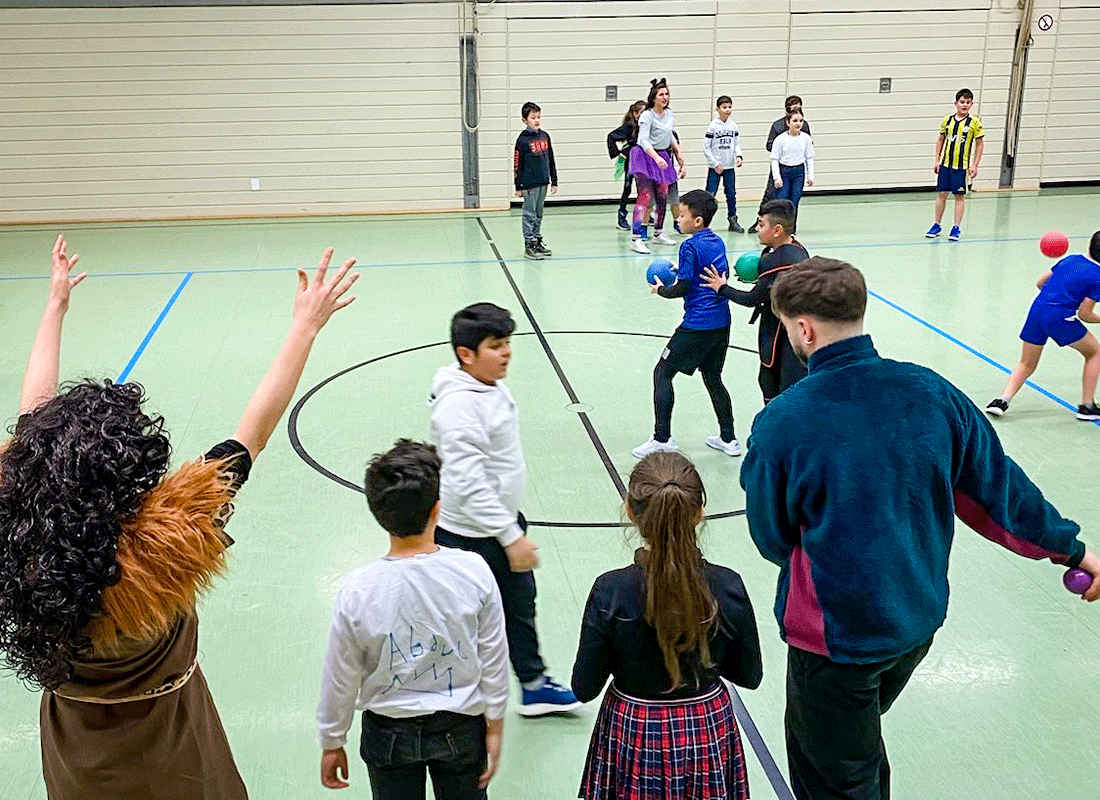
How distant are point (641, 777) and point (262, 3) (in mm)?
14714

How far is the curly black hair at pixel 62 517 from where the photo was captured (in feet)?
5.49

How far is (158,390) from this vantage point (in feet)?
24.6

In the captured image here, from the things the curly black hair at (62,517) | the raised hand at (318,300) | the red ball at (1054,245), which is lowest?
the red ball at (1054,245)

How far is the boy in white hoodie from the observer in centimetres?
335

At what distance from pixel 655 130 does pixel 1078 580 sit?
10797 millimetres

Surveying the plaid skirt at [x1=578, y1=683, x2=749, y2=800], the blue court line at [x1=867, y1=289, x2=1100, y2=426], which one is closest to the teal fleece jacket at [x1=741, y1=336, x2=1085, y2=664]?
the plaid skirt at [x1=578, y1=683, x2=749, y2=800]

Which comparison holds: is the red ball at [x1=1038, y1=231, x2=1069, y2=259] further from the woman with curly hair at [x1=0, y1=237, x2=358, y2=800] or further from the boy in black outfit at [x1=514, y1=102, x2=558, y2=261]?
the boy in black outfit at [x1=514, y1=102, x2=558, y2=261]

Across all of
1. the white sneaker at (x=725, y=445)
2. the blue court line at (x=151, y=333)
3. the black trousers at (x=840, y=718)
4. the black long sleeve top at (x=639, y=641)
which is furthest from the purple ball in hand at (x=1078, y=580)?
the blue court line at (x=151, y=333)

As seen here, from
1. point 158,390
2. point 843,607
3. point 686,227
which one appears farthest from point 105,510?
point 158,390

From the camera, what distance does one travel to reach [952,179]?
1284 cm

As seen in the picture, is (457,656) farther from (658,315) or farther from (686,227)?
(658,315)

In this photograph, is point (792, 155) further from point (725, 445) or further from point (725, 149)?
point (725, 445)

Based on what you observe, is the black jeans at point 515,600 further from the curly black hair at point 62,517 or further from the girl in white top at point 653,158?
the girl in white top at point 653,158

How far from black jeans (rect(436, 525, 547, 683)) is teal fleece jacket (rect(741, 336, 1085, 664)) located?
112 centimetres
